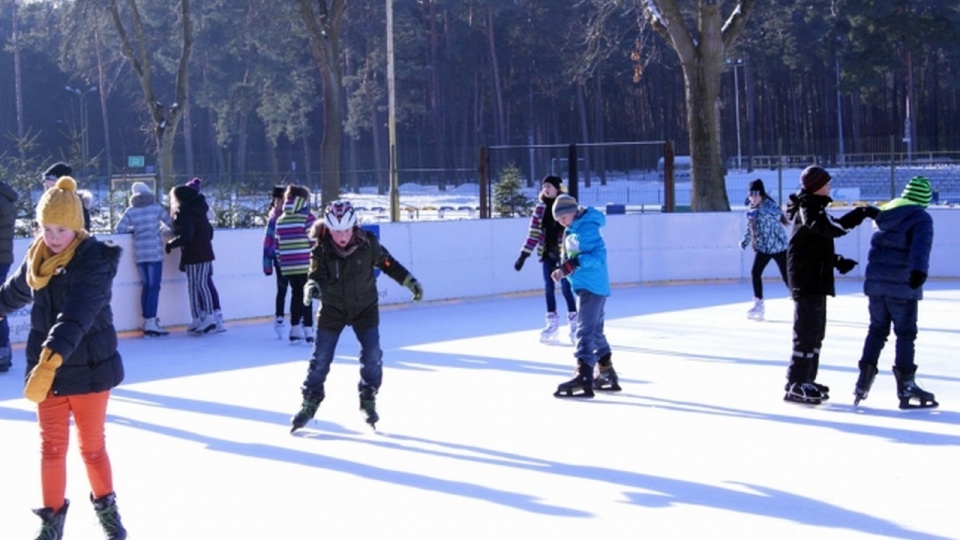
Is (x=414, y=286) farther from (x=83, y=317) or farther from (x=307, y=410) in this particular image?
(x=83, y=317)

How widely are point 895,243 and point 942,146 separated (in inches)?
2029

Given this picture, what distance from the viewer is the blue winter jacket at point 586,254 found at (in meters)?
8.98

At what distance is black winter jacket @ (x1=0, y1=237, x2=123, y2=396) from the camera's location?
5.09m

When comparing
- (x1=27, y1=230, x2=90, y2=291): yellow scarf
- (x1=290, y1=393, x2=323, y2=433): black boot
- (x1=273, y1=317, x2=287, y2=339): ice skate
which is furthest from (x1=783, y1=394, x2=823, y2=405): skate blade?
(x1=273, y1=317, x2=287, y2=339): ice skate

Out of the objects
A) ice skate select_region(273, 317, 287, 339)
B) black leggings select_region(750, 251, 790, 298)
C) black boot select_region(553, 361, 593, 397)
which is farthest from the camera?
black leggings select_region(750, 251, 790, 298)

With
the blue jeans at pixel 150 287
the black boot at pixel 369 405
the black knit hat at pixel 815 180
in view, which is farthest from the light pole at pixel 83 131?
the black knit hat at pixel 815 180

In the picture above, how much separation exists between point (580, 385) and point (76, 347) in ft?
15.5

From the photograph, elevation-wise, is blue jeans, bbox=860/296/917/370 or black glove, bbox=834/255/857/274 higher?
black glove, bbox=834/255/857/274

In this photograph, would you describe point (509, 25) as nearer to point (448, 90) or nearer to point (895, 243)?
point (448, 90)

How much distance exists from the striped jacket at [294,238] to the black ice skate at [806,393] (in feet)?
15.8

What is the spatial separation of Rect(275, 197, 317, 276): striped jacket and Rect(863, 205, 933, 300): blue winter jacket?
535 cm

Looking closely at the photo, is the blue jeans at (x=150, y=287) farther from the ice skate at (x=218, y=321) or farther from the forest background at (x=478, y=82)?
the forest background at (x=478, y=82)

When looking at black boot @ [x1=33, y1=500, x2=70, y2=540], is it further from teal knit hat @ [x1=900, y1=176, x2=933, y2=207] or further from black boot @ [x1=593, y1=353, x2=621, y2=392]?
teal knit hat @ [x1=900, y1=176, x2=933, y2=207]

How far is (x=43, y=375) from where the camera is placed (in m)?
4.93
